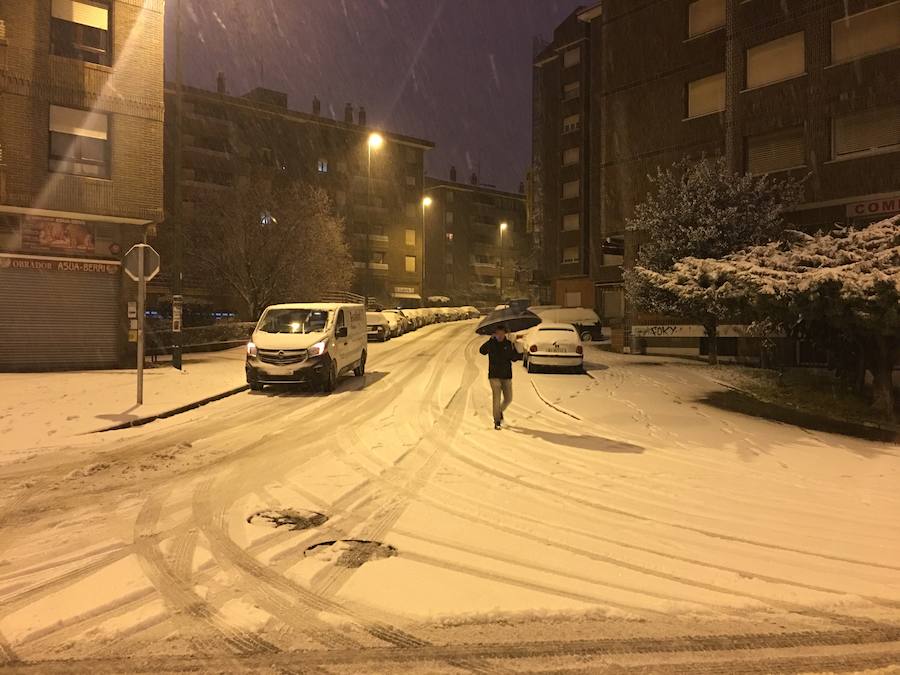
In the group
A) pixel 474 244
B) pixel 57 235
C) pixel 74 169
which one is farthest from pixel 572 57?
pixel 57 235

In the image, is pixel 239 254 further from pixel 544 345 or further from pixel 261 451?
pixel 261 451

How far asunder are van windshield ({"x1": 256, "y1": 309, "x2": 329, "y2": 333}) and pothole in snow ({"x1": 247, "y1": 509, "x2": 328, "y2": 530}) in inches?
348

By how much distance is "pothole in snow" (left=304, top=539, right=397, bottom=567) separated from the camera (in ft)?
14.4

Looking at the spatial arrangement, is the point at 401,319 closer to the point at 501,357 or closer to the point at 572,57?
the point at 501,357

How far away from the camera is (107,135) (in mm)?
17672

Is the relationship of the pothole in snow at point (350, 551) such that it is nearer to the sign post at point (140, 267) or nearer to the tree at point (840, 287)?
the sign post at point (140, 267)

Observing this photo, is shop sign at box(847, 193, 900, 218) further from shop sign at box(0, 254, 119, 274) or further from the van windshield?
shop sign at box(0, 254, 119, 274)

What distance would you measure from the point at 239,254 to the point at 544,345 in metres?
15.9

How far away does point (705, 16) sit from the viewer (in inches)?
883

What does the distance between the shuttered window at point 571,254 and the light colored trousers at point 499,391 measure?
125 feet

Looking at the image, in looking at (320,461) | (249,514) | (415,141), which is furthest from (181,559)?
(415,141)

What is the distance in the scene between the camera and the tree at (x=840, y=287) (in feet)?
30.9

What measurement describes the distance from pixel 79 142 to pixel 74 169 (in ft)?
2.68

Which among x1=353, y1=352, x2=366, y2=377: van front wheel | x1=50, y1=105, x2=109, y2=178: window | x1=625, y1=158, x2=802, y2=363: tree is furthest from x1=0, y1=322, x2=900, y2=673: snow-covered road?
x1=50, y1=105, x2=109, y2=178: window
